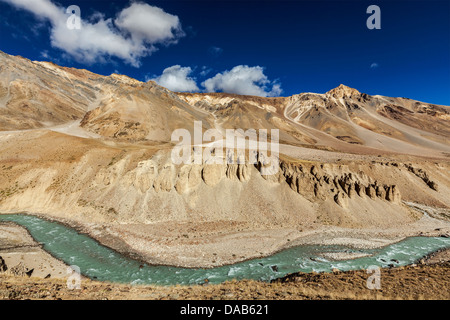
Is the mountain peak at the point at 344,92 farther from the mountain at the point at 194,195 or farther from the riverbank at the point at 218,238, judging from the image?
the riverbank at the point at 218,238

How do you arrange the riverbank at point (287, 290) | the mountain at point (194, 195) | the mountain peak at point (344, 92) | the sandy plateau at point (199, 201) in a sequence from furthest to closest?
1. the mountain peak at point (344, 92)
2. the mountain at point (194, 195)
3. the sandy plateau at point (199, 201)
4. the riverbank at point (287, 290)

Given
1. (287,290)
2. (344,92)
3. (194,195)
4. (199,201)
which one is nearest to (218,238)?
(199,201)

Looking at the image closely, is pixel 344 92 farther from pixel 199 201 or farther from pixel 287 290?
pixel 287 290

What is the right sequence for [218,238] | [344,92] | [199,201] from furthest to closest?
[344,92] < [199,201] < [218,238]

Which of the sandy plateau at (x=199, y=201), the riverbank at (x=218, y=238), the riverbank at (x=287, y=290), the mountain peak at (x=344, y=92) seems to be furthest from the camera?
the mountain peak at (x=344, y=92)

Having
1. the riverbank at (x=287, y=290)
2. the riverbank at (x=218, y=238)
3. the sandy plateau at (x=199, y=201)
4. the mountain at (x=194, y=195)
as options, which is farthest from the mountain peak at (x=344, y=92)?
the riverbank at (x=287, y=290)

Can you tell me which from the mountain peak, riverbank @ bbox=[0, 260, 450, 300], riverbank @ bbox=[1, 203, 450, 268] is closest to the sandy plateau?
riverbank @ bbox=[1, 203, 450, 268]

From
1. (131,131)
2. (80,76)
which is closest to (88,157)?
(131,131)
